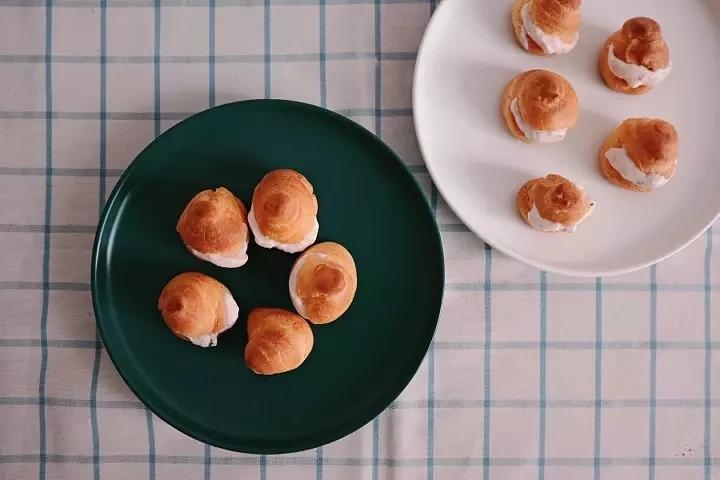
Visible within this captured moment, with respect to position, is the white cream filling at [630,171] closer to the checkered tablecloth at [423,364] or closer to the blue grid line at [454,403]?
the checkered tablecloth at [423,364]

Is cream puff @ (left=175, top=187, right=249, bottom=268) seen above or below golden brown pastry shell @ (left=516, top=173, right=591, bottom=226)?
below

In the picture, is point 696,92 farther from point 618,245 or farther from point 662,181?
point 618,245

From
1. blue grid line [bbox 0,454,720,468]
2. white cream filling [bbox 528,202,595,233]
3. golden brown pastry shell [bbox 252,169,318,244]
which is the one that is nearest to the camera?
golden brown pastry shell [bbox 252,169,318,244]

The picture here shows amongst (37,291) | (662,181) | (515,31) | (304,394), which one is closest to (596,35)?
(515,31)

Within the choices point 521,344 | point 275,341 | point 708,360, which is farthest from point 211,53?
point 708,360

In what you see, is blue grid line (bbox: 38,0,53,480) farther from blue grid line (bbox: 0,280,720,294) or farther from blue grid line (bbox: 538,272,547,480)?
blue grid line (bbox: 538,272,547,480)

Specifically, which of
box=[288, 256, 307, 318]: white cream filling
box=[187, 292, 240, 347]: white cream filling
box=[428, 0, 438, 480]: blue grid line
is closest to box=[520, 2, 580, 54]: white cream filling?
box=[428, 0, 438, 480]: blue grid line

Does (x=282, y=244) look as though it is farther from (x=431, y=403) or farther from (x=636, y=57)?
(x=636, y=57)
